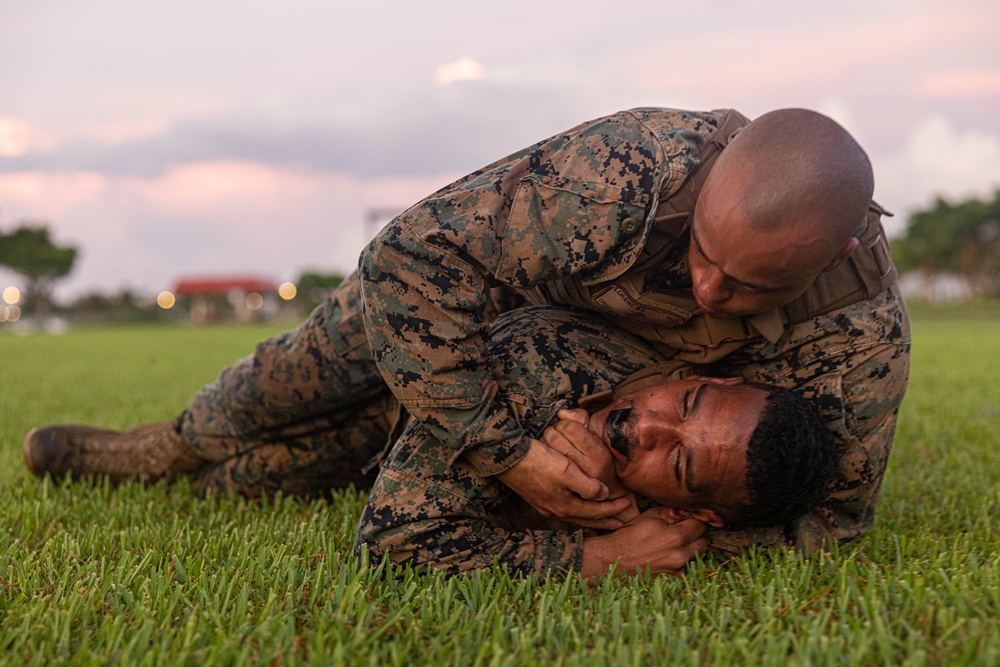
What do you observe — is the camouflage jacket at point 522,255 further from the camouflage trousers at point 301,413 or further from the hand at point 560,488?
the camouflage trousers at point 301,413

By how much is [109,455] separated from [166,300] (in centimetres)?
6917

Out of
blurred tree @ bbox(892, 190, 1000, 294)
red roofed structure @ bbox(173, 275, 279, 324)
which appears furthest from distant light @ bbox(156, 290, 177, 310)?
blurred tree @ bbox(892, 190, 1000, 294)

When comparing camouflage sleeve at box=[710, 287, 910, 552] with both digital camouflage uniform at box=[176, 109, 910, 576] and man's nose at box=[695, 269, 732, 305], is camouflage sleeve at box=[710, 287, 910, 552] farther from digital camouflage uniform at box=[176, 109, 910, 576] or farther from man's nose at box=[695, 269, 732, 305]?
man's nose at box=[695, 269, 732, 305]

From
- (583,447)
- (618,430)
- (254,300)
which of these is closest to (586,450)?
(583,447)

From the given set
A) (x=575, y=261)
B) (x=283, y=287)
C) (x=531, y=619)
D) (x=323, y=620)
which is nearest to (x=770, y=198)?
(x=575, y=261)

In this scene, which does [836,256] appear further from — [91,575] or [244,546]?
[91,575]

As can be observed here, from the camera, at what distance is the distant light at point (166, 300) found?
65750 mm

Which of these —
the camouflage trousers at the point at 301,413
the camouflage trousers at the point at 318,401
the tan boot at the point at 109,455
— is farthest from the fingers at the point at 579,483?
the tan boot at the point at 109,455

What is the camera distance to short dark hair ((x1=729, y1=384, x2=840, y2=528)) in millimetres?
2510

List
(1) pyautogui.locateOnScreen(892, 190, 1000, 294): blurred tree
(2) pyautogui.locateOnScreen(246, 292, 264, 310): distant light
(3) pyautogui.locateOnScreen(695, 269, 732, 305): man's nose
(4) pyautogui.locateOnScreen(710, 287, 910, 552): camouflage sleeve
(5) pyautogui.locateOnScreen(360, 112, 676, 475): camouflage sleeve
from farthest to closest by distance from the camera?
1. (2) pyautogui.locateOnScreen(246, 292, 264, 310): distant light
2. (1) pyautogui.locateOnScreen(892, 190, 1000, 294): blurred tree
3. (4) pyautogui.locateOnScreen(710, 287, 910, 552): camouflage sleeve
4. (5) pyautogui.locateOnScreen(360, 112, 676, 475): camouflage sleeve
5. (3) pyautogui.locateOnScreen(695, 269, 732, 305): man's nose

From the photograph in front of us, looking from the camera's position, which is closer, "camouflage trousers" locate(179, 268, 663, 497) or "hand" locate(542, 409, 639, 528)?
"hand" locate(542, 409, 639, 528)

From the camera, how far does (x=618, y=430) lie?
266 centimetres

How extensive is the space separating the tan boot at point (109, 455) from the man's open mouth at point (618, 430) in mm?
2191

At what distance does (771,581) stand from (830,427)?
2.32ft
